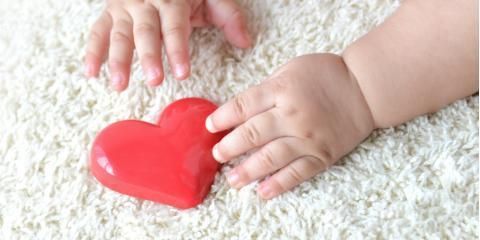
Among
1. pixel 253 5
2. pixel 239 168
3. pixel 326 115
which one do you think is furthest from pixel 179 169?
pixel 253 5

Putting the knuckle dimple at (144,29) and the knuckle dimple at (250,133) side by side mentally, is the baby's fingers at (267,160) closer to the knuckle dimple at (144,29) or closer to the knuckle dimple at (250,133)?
the knuckle dimple at (250,133)

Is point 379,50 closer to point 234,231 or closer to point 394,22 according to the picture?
point 394,22

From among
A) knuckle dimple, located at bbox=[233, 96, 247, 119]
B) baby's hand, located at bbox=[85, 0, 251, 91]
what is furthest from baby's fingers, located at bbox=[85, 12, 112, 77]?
knuckle dimple, located at bbox=[233, 96, 247, 119]

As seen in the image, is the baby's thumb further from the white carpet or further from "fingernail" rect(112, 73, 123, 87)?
"fingernail" rect(112, 73, 123, 87)

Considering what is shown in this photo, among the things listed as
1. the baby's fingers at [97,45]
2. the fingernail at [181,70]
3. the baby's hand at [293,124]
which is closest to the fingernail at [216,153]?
the baby's hand at [293,124]

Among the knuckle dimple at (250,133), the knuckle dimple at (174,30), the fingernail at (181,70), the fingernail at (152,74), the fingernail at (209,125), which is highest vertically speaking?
the knuckle dimple at (174,30)

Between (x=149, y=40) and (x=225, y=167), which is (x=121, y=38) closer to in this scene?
(x=149, y=40)

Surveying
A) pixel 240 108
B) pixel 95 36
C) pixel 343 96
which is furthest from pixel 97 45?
pixel 343 96
